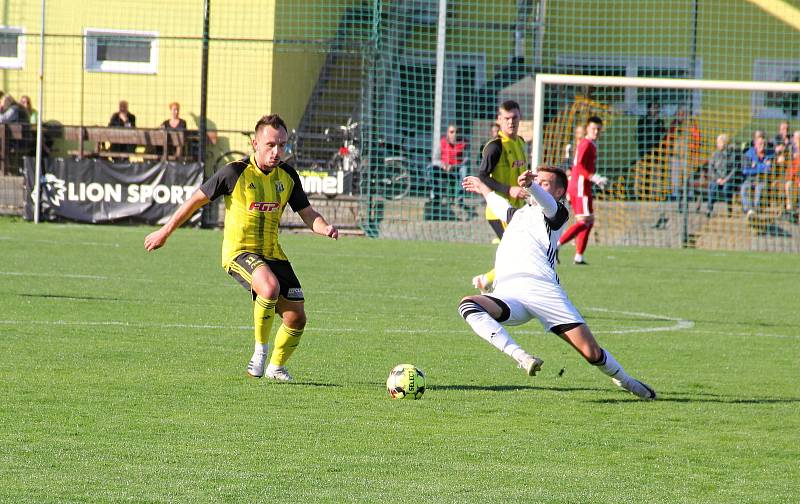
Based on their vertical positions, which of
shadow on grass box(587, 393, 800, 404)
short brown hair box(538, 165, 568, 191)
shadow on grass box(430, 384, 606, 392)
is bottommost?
shadow on grass box(587, 393, 800, 404)

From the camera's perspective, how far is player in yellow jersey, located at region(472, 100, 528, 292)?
12469mm

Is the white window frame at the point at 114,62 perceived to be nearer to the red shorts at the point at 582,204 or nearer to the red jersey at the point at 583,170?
the red jersey at the point at 583,170

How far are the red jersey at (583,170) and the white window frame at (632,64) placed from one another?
288 inches

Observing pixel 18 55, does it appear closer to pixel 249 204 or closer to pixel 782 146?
pixel 782 146

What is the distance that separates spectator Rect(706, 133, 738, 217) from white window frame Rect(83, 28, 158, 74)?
11639 millimetres

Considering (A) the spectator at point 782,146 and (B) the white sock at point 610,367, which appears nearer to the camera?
(B) the white sock at point 610,367

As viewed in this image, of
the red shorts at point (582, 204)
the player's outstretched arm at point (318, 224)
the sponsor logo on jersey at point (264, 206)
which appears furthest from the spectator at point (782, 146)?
the sponsor logo on jersey at point (264, 206)

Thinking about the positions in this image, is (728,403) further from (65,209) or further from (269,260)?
(65,209)

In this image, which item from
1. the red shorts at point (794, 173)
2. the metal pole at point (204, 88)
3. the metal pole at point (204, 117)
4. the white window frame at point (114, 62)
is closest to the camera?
Answer: the red shorts at point (794, 173)

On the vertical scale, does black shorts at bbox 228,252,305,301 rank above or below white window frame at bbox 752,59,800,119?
below

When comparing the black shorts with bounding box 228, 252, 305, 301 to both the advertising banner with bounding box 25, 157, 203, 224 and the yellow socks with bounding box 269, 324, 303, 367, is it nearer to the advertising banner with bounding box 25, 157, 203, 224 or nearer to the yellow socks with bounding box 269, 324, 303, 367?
the yellow socks with bounding box 269, 324, 303, 367

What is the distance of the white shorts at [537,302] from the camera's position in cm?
785

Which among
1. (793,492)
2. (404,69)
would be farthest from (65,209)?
(793,492)

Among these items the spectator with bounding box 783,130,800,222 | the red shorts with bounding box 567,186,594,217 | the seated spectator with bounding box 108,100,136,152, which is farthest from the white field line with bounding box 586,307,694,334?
the seated spectator with bounding box 108,100,136,152
